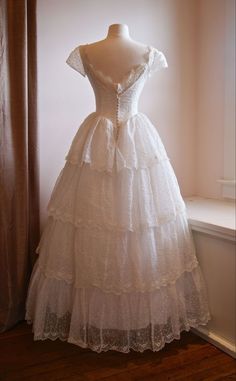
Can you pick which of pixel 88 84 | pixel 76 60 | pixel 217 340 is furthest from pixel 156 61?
pixel 217 340

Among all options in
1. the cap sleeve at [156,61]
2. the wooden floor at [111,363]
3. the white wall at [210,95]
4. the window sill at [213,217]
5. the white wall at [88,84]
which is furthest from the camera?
the white wall at [210,95]

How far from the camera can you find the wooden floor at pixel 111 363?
1.35 metres

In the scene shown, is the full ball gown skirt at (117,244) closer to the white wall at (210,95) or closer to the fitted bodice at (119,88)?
the fitted bodice at (119,88)

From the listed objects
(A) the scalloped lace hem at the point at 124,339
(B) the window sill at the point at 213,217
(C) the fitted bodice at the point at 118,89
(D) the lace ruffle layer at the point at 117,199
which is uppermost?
(C) the fitted bodice at the point at 118,89

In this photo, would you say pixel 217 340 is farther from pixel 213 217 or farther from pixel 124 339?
pixel 213 217

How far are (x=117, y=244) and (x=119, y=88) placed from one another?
0.63m

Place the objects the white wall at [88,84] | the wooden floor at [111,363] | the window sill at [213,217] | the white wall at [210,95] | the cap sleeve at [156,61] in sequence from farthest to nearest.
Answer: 1. the white wall at [210,95]
2. the white wall at [88,84]
3. the cap sleeve at [156,61]
4. the window sill at [213,217]
5. the wooden floor at [111,363]

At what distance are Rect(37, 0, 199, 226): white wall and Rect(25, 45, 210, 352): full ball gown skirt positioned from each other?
0.34m

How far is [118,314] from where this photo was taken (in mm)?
1424

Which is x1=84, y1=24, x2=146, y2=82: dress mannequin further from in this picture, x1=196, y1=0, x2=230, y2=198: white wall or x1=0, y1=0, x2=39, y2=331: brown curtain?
x1=196, y1=0, x2=230, y2=198: white wall

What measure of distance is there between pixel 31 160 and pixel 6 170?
0.13 meters

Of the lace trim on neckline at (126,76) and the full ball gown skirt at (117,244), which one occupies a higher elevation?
the lace trim on neckline at (126,76)

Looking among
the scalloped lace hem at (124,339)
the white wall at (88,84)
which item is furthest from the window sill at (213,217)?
the scalloped lace hem at (124,339)

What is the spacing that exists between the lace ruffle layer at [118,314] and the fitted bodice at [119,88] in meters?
0.71
